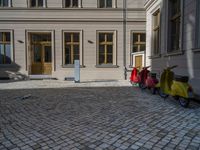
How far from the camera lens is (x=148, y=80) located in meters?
8.05

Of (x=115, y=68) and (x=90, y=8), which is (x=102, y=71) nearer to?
(x=115, y=68)

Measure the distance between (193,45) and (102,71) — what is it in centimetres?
759

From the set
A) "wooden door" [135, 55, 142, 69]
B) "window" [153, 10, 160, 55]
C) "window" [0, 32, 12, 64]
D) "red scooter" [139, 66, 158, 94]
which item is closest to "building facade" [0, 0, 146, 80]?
"window" [0, 32, 12, 64]

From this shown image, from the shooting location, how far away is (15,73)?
525 inches

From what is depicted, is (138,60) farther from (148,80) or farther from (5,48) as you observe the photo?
(5,48)

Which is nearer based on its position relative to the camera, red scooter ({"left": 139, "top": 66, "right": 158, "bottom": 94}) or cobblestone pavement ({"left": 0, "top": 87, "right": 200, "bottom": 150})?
cobblestone pavement ({"left": 0, "top": 87, "right": 200, "bottom": 150})

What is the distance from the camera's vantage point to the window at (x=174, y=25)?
819 centimetres

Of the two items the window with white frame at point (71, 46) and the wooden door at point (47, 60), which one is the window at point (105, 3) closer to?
the window with white frame at point (71, 46)

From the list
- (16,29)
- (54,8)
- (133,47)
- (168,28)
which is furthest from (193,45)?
(16,29)

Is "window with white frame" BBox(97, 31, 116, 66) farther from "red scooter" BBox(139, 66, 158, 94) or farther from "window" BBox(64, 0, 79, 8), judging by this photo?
"red scooter" BBox(139, 66, 158, 94)

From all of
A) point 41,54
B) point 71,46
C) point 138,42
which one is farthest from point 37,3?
point 138,42

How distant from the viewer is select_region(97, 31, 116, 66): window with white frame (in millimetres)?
13484

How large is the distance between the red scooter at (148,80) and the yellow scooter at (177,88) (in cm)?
93

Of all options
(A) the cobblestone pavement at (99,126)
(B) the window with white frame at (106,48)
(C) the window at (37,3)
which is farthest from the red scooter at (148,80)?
(C) the window at (37,3)
